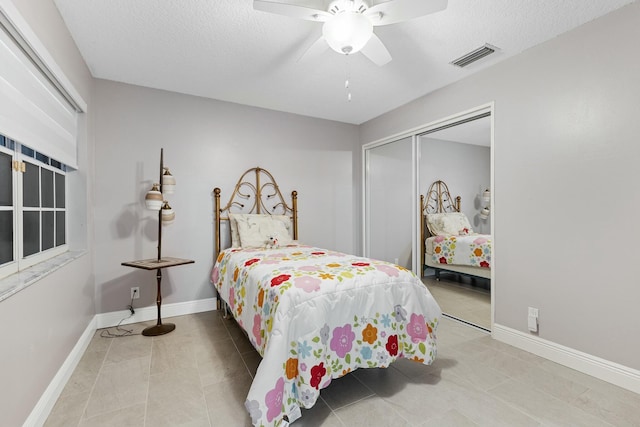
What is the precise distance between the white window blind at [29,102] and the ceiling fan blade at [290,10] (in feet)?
3.89

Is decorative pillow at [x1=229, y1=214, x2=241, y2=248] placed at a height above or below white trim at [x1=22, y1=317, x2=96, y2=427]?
above

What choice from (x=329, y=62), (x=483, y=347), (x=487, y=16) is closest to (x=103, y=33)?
(x=329, y=62)

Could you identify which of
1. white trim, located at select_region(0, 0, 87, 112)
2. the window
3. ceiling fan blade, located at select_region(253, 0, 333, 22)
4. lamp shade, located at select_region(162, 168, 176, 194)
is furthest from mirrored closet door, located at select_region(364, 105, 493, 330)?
the window

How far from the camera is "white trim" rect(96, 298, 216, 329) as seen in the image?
296 cm

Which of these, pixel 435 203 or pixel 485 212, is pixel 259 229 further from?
pixel 485 212

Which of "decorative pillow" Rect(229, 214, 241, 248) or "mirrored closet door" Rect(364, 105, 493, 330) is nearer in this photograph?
"mirrored closet door" Rect(364, 105, 493, 330)

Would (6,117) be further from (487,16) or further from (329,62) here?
(487,16)

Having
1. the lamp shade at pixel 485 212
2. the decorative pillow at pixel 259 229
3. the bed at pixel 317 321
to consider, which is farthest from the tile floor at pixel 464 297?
the decorative pillow at pixel 259 229

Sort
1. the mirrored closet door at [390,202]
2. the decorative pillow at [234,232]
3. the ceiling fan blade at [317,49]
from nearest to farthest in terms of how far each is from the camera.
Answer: the ceiling fan blade at [317,49], the decorative pillow at [234,232], the mirrored closet door at [390,202]

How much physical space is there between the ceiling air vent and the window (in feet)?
10.5

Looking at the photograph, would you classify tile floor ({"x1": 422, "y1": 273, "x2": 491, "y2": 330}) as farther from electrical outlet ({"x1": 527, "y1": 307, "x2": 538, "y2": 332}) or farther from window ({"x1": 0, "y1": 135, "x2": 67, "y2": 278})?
window ({"x1": 0, "y1": 135, "x2": 67, "y2": 278})

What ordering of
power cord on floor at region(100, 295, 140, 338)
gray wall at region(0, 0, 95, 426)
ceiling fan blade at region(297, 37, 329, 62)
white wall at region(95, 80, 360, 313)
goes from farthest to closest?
white wall at region(95, 80, 360, 313) → power cord on floor at region(100, 295, 140, 338) → ceiling fan blade at region(297, 37, 329, 62) → gray wall at region(0, 0, 95, 426)

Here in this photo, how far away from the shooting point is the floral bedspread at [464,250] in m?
2.88

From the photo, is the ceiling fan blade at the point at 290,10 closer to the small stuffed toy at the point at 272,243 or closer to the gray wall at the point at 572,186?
the gray wall at the point at 572,186
